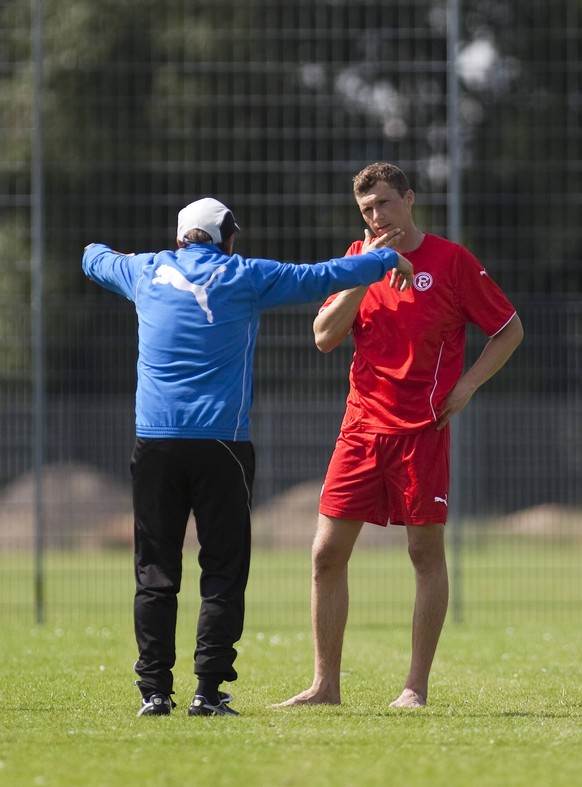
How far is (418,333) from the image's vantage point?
6.54m

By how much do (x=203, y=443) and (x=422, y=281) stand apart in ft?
4.28

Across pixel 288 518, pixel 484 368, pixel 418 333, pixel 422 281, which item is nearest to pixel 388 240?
pixel 422 281

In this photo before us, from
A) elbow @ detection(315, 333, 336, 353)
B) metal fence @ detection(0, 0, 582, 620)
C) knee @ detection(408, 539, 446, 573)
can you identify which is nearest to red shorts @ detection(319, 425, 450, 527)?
knee @ detection(408, 539, 446, 573)

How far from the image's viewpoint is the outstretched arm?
6.53 m

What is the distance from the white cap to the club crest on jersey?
2.98 ft

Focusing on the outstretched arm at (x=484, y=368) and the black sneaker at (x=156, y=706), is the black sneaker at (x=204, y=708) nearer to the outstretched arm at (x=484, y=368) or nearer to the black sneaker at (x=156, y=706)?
the black sneaker at (x=156, y=706)

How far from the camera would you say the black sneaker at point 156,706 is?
6.00 m

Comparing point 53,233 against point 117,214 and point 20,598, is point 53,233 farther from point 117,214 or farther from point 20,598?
point 20,598

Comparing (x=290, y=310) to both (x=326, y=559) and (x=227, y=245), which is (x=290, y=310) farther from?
(x=227, y=245)

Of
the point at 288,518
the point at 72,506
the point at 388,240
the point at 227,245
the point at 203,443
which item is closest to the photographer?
the point at 203,443

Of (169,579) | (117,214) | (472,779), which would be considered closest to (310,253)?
(117,214)

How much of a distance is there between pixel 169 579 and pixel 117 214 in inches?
479

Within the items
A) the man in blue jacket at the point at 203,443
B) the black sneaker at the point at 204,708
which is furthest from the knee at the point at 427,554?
the black sneaker at the point at 204,708

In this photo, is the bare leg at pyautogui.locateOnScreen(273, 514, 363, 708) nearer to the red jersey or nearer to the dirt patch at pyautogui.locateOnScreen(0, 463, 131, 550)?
the red jersey
